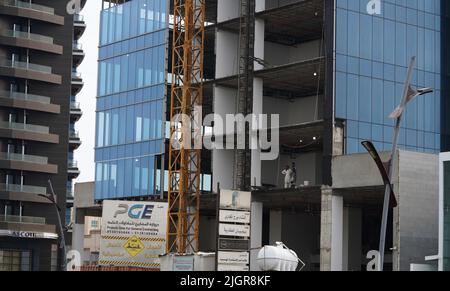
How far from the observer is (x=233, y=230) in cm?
7119

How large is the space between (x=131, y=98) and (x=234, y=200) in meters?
24.8

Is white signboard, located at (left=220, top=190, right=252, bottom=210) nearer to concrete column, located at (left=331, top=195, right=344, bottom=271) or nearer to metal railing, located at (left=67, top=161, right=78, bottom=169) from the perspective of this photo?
concrete column, located at (left=331, top=195, right=344, bottom=271)

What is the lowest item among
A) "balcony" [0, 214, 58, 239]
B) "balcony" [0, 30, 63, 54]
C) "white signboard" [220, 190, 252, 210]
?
"balcony" [0, 214, 58, 239]

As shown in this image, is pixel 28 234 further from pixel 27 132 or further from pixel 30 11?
pixel 30 11

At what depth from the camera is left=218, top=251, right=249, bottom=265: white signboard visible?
70500 millimetres

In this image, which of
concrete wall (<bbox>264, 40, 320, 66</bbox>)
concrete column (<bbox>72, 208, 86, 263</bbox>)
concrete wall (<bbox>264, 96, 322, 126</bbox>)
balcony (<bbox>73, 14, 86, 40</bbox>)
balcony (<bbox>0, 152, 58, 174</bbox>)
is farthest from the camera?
balcony (<bbox>73, 14, 86, 40</bbox>)

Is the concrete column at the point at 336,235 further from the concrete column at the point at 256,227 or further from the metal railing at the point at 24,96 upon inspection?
the metal railing at the point at 24,96

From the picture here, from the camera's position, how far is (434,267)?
62.4 meters

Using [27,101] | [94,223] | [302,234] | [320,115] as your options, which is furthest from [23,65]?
[94,223]

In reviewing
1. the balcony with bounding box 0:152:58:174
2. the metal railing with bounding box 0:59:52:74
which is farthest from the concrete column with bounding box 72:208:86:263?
the metal railing with bounding box 0:59:52:74

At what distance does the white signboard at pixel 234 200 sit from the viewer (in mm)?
71312

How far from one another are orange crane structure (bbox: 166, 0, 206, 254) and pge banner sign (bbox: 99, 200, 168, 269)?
4.55 ft

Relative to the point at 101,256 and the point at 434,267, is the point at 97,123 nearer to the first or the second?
the point at 101,256

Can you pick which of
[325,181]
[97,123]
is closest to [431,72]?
[325,181]
